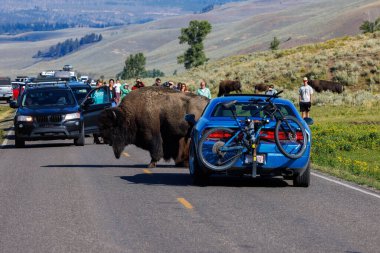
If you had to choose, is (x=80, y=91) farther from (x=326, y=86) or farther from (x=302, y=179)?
(x=326, y=86)

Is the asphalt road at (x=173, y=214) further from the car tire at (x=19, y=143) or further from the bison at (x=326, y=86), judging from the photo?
the bison at (x=326, y=86)

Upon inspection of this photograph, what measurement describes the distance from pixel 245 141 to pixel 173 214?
2.99 m

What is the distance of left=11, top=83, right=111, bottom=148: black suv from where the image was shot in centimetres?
2806

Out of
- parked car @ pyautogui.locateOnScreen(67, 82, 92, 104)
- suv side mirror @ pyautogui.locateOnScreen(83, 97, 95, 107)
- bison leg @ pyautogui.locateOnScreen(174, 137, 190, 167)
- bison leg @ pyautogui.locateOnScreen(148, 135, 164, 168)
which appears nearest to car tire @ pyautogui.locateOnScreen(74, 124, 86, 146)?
suv side mirror @ pyautogui.locateOnScreen(83, 97, 95, 107)

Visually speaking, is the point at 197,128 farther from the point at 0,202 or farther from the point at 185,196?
the point at 0,202

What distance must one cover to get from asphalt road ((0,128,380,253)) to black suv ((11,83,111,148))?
822 centimetres

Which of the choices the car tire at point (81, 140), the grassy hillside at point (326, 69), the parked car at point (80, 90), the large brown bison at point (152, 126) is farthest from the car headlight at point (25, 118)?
the grassy hillside at point (326, 69)

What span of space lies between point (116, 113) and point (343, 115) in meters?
23.4

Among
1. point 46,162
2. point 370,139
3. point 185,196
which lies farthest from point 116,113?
point 370,139

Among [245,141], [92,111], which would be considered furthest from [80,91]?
[245,141]

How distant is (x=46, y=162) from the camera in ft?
73.3

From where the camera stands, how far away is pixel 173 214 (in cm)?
1270

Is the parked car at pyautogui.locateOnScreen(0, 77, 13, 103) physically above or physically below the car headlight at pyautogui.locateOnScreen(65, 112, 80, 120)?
below

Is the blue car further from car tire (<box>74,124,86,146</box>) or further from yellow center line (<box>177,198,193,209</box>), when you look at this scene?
car tire (<box>74,124,86,146</box>)
